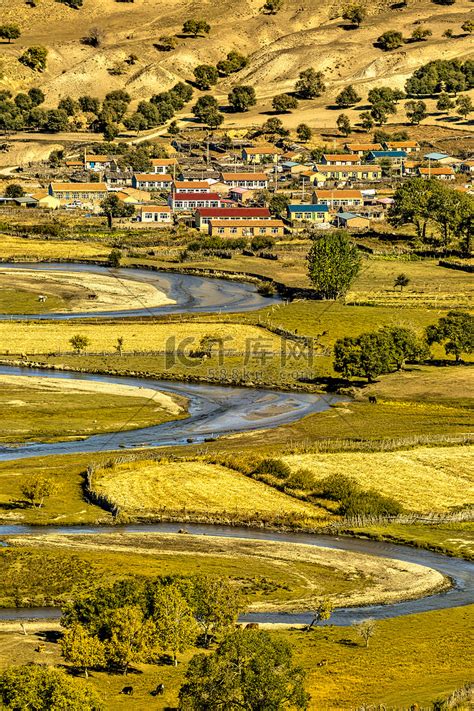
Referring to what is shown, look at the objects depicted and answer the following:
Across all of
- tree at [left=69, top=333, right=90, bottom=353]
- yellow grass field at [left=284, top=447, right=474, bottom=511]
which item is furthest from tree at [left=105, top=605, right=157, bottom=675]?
tree at [left=69, top=333, right=90, bottom=353]

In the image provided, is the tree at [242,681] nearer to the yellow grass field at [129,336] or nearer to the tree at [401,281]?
the yellow grass field at [129,336]

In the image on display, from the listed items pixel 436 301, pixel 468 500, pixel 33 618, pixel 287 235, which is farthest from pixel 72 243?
pixel 33 618

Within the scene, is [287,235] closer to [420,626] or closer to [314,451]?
[314,451]

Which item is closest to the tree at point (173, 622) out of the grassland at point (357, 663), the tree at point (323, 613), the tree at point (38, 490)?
the grassland at point (357, 663)

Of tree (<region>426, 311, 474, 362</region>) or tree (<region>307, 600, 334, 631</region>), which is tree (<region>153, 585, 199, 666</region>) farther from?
tree (<region>426, 311, 474, 362</region>)

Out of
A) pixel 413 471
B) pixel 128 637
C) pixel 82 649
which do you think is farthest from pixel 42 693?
pixel 413 471

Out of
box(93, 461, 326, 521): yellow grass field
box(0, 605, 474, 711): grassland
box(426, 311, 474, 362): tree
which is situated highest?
box(426, 311, 474, 362): tree
